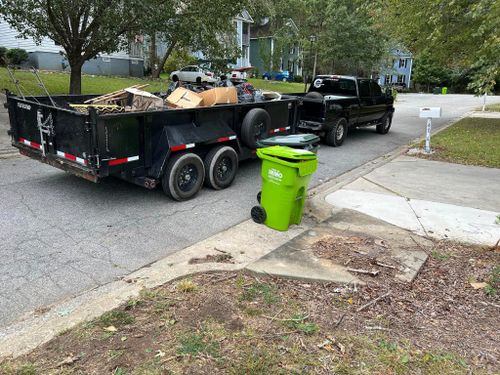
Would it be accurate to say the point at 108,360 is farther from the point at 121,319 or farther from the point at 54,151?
the point at 54,151

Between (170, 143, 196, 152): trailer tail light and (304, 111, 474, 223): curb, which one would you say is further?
(304, 111, 474, 223): curb

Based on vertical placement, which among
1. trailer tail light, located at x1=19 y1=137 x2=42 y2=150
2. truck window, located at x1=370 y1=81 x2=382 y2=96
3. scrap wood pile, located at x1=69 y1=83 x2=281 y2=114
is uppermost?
truck window, located at x1=370 y1=81 x2=382 y2=96

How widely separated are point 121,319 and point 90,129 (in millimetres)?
2768

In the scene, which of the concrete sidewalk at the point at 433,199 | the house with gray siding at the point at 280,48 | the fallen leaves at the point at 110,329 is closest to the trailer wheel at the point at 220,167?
the concrete sidewalk at the point at 433,199

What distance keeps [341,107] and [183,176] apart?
635cm

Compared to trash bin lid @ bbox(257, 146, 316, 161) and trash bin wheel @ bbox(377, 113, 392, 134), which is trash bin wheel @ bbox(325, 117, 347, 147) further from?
trash bin lid @ bbox(257, 146, 316, 161)

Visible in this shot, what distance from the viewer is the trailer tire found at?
294 inches

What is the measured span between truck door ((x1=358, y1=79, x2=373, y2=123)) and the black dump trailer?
584cm

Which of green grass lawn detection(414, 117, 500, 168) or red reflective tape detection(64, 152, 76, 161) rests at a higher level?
red reflective tape detection(64, 152, 76, 161)

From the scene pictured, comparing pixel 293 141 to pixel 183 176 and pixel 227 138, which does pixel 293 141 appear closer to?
pixel 227 138

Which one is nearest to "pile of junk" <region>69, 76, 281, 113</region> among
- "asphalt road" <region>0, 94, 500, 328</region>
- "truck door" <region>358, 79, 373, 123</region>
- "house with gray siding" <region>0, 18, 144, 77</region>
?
"asphalt road" <region>0, 94, 500, 328</region>

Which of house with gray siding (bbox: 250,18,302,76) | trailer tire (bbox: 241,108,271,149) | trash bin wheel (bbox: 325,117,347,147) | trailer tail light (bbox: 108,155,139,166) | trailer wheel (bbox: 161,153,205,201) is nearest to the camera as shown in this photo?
trailer tail light (bbox: 108,155,139,166)

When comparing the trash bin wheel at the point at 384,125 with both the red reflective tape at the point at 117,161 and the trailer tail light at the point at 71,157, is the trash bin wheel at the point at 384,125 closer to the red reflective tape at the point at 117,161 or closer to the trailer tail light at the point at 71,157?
the red reflective tape at the point at 117,161

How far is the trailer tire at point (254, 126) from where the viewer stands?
7.46m
